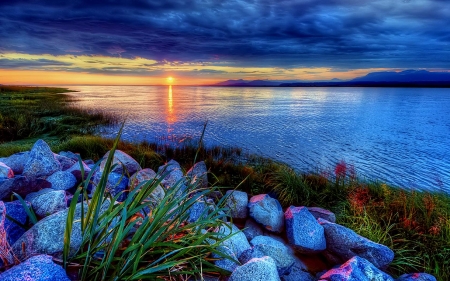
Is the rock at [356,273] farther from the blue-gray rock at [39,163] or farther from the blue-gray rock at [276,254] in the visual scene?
the blue-gray rock at [39,163]

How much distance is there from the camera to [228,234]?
12.5 feet

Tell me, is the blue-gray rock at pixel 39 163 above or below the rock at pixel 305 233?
above

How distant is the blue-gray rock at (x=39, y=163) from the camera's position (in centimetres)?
547

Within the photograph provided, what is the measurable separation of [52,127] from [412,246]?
791 inches

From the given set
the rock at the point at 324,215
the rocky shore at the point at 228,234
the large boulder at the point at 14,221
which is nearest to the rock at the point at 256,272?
the rocky shore at the point at 228,234

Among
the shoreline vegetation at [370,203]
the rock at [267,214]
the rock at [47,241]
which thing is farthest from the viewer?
the rock at [267,214]

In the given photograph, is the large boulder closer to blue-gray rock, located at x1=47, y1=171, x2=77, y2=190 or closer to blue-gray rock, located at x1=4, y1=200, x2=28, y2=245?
blue-gray rock, located at x1=4, y1=200, x2=28, y2=245

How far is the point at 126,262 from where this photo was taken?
2.35m

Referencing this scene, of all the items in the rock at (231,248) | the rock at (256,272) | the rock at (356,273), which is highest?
the rock at (256,272)

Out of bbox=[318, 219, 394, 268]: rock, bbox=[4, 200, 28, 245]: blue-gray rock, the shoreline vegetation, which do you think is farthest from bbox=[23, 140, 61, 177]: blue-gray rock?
bbox=[318, 219, 394, 268]: rock

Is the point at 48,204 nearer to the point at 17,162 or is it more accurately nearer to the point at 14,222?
the point at 14,222

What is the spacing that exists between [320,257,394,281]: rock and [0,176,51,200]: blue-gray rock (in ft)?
14.7

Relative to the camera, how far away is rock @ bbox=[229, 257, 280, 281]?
284cm

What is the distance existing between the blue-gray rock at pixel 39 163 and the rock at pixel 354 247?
546cm
